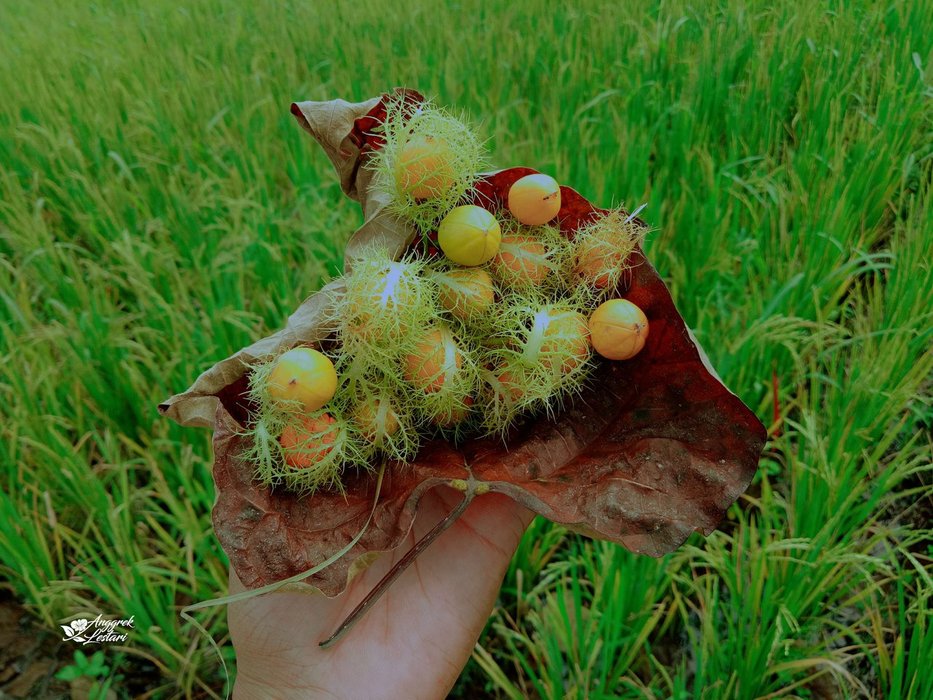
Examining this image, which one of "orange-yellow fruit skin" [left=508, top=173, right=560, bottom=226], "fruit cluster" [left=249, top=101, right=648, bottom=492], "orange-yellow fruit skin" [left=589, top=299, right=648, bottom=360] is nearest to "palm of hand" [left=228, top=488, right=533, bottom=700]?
"fruit cluster" [left=249, top=101, right=648, bottom=492]

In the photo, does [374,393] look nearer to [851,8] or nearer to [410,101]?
[410,101]

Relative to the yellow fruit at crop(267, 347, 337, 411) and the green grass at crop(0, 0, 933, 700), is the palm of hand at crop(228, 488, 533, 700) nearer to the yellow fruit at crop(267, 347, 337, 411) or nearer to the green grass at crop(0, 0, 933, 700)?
the green grass at crop(0, 0, 933, 700)

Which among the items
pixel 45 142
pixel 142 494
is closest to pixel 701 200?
pixel 142 494

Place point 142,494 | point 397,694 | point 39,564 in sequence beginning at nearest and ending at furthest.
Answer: point 397,694, point 39,564, point 142,494

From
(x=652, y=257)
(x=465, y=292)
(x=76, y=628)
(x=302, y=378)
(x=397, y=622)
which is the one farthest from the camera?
(x=652, y=257)

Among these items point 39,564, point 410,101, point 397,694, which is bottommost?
point 39,564

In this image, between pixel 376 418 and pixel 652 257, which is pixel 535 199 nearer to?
pixel 376 418

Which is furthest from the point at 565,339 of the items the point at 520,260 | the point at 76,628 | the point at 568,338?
the point at 76,628
